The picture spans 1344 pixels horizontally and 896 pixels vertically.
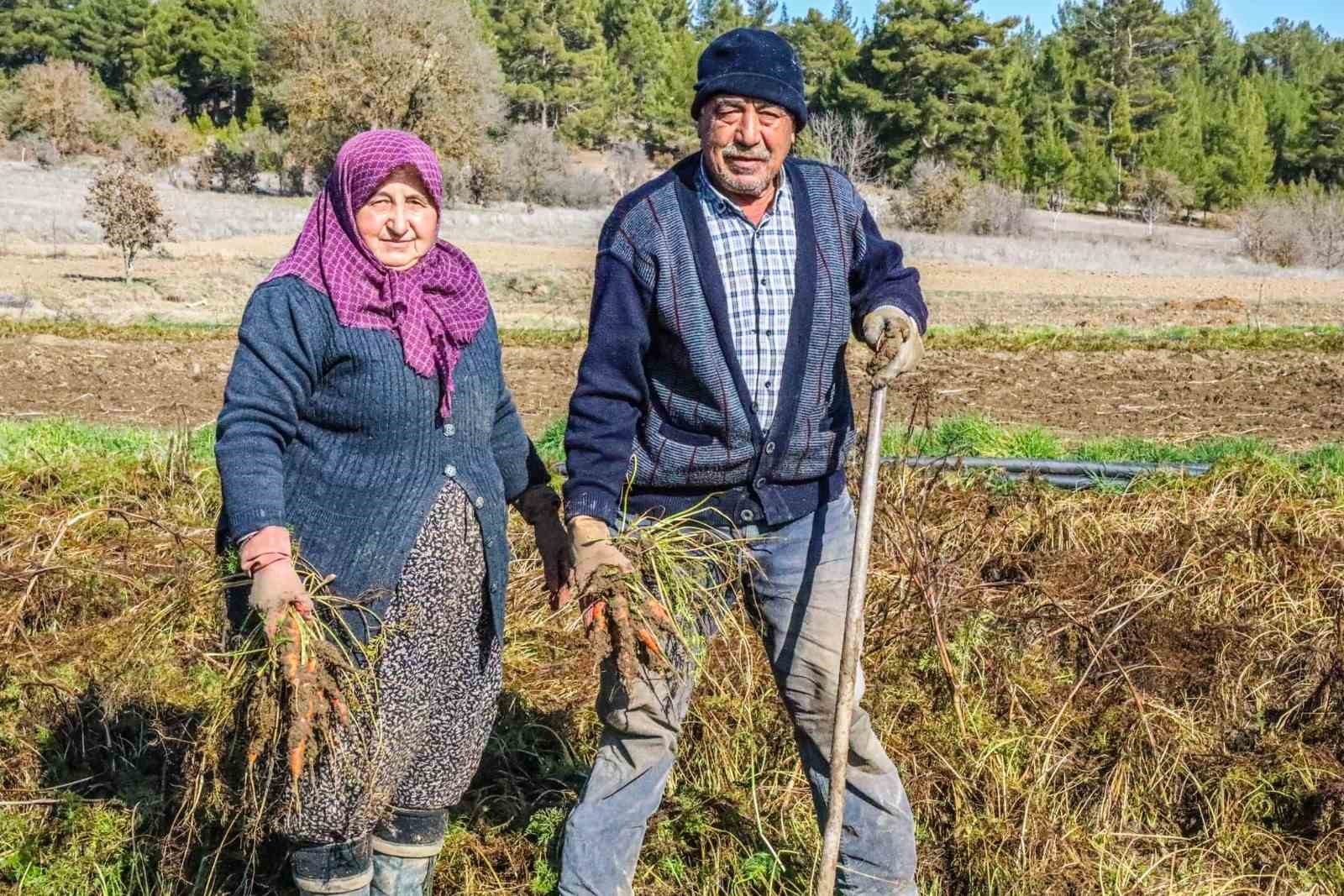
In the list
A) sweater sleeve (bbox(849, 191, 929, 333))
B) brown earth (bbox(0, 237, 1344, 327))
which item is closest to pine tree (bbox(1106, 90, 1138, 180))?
brown earth (bbox(0, 237, 1344, 327))

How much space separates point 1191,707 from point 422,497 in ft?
7.79

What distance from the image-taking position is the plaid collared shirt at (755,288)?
2633 millimetres

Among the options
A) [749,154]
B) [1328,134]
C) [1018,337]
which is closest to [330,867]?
[749,154]

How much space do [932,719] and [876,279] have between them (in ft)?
4.61

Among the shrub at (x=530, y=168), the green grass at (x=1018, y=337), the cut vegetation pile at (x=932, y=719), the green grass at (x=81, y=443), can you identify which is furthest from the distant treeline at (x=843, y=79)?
the cut vegetation pile at (x=932, y=719)

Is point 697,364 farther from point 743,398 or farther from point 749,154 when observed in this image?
point 749,154

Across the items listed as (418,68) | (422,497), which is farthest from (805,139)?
(422,497)

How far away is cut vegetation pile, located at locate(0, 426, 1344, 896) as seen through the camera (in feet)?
10.3

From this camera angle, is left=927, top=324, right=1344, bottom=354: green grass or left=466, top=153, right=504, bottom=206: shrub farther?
left=466, top=153, right=504, bottom=206: shrub

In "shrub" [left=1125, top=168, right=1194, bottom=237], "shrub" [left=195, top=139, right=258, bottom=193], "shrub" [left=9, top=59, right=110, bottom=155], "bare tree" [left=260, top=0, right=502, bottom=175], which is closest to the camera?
"bare tree" [left=260, top=0, right=502, bottom=175]

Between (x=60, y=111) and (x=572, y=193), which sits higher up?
(x=60, y=111)

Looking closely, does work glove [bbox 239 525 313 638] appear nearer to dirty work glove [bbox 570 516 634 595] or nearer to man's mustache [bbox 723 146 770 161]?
dirty work glove [bbox 570 516 634 595]

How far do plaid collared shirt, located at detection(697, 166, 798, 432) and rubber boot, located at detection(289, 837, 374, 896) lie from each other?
3.66 feet

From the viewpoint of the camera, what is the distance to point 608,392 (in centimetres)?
265
